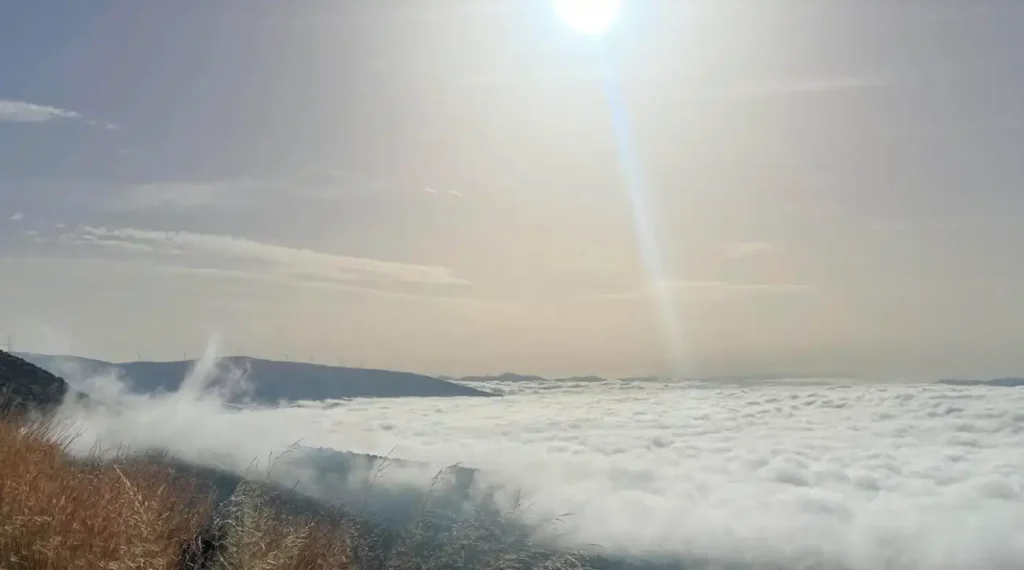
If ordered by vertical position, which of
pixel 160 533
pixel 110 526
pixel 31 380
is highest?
pixel 31 380

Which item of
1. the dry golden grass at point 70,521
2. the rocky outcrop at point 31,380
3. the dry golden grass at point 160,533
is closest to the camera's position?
the dry golden grass at point 70,521

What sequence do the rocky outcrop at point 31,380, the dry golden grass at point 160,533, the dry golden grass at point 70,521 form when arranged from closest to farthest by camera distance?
the dry golden grass at point 70,521
the dry golden grass at point 160,533
the rocky outcrop at point 31,380

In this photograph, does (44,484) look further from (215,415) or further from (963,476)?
(963,476)

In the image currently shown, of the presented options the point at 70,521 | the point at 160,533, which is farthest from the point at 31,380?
the point at 70,521

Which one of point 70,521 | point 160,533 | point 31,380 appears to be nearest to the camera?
point 70,521

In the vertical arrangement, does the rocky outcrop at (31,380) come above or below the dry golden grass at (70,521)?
above

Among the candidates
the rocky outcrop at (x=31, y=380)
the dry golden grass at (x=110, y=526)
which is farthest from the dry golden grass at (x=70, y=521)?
the rocky outcrop at (x=31, y=380)

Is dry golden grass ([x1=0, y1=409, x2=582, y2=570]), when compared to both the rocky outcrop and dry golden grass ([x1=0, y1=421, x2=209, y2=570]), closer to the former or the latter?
dry golden grass ([x1=0, y1=421, x2=209, y2=570])

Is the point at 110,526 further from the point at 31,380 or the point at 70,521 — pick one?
the point at 31,380

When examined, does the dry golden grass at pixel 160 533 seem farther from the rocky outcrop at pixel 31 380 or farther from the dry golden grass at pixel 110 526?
the rocky outcrop at pixel 31 380

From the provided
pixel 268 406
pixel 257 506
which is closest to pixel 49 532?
pixel 257 506

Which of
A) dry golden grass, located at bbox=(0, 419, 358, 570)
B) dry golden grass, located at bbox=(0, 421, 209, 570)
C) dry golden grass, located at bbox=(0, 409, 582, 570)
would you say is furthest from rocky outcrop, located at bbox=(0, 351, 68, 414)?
dry golden grass, located at bbox=(0, 421, 209, 570)

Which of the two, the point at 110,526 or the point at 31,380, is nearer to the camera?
the point at 110,526
